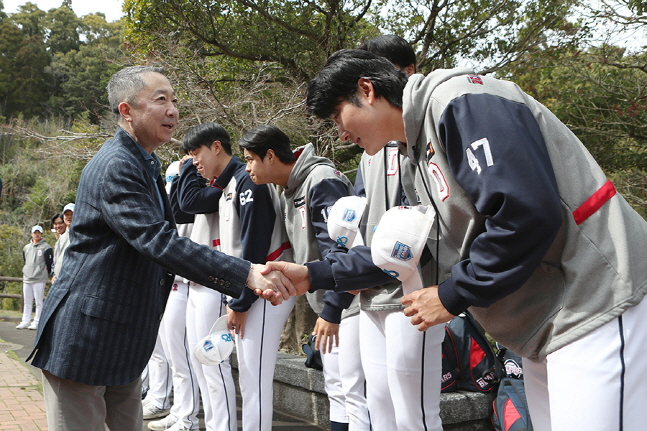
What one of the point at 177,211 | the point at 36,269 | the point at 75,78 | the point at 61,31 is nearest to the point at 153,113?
the point at 177,211

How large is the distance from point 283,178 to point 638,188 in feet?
17.1

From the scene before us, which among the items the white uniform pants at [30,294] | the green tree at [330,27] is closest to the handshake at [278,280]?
the green tree at [330,27]

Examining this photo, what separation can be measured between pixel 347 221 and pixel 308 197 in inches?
34.4

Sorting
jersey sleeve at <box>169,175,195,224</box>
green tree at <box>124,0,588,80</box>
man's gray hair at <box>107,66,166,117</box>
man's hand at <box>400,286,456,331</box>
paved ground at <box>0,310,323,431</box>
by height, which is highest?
green tree at <box>124,0,588,80</box>

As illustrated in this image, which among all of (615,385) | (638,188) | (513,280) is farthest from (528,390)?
(638,188)

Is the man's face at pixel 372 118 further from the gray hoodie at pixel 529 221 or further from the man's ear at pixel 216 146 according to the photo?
the man's ear at pixel 216 146

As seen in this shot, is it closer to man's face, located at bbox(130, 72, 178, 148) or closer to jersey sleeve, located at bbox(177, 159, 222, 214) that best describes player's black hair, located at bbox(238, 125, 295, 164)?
jersey sleeve, located at bbox(177, 159, 222, 214)

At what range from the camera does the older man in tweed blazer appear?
226cm

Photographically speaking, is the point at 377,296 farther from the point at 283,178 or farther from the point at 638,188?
the point at 638,188

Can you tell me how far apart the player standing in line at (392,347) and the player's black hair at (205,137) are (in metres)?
1.77

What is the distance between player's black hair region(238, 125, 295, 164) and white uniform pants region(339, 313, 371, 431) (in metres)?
1.13

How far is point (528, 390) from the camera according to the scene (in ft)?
6.54

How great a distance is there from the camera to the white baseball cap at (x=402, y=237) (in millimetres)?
1948

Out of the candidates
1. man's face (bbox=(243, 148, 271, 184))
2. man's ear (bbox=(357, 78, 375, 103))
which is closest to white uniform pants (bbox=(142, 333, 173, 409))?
man's face (bbox=(243, 148, 271, 184))
